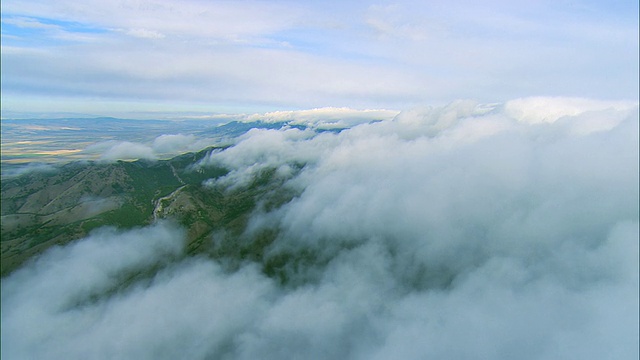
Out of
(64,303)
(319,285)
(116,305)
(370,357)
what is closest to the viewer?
(64,303)

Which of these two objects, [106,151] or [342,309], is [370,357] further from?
[106,151]

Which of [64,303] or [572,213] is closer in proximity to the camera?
[64,303]

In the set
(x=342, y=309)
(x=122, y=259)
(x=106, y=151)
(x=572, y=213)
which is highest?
(x=106, y=151)

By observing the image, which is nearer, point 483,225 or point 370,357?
point 370,357

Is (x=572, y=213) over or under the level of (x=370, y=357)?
over

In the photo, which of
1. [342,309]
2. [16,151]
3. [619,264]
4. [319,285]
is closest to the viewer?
[619,264]

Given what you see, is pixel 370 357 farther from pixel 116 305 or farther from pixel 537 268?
pixel 116 305

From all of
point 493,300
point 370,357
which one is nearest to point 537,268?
point 493,300

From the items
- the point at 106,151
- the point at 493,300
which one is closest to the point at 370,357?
the point at 493,300

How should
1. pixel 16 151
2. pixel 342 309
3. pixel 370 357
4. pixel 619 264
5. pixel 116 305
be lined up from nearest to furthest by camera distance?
pixel 619 264
pixel 16 151
pixel 370 357
pixel 116 305
pixel 342 309
